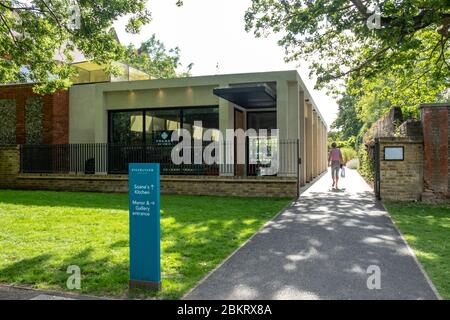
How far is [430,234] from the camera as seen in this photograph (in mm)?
7535

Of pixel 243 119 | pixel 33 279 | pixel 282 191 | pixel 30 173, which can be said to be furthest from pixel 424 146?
pixel 30 173

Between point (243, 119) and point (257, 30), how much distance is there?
4742mm

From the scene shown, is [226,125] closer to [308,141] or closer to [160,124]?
[160,124]

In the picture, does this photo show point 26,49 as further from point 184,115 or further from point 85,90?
point 184,115

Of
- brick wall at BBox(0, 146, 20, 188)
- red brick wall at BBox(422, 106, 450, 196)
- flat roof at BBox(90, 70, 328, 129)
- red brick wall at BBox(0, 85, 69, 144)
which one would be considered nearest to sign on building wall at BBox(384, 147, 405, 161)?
red brick wall at BBox(422, 106, 450, 196)

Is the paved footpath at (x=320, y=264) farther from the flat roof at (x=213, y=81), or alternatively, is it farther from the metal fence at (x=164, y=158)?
the flat roof at (x=213, y=81)

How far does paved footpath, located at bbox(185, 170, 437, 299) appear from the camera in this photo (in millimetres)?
4508

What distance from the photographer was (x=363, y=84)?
61.1ft

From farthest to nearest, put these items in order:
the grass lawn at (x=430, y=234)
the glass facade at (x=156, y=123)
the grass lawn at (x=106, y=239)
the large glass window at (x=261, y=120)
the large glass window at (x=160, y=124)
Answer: the large glass window at (x=261, y=120)
the large glass window at (x=160, y=124)
the glass facade at (x=156, y=123)
the grass lawn at (x=430, y=234)
the grass lawn at (x=106, y=239)

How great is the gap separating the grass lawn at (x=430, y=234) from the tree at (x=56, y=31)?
11008 millimetres

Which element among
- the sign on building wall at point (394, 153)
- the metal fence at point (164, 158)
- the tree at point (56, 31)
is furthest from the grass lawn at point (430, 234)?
the tree at point (56, 31)

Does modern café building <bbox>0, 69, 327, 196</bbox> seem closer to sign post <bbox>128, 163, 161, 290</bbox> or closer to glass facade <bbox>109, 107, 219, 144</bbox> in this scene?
glass facade <bbox>109, 107, 219, 144</bbox>

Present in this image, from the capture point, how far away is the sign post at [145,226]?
15.1ft

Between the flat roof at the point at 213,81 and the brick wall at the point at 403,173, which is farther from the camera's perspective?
the flat roof at the point at 213,81
